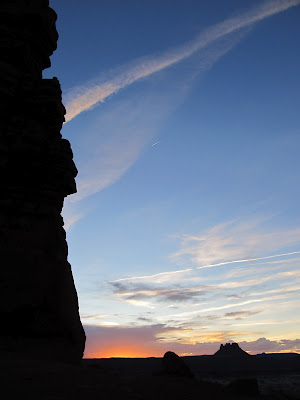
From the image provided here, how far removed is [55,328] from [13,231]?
19.5 ft

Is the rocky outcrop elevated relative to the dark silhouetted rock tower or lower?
lower

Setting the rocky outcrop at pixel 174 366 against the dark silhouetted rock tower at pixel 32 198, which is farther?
the rocky outcrop at pixel 174 366

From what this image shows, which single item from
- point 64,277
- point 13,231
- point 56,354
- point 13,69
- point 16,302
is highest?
point 13,69

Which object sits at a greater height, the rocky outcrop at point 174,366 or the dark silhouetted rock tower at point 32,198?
the dark silhouetted rock tower at point 32,198

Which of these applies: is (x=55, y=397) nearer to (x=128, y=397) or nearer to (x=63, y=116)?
(x=128, y=397)

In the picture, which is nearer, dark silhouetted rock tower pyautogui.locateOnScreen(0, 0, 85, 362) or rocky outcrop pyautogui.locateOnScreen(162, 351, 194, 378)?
dark silhouetted rock tower pyautogui.locateOnScreen(0, 0, 85, 362)

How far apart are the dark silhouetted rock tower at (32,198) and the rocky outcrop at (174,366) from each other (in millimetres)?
4947

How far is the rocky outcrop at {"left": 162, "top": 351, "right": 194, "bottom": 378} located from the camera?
18.7 meters

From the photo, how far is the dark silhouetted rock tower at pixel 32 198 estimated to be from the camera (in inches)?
694

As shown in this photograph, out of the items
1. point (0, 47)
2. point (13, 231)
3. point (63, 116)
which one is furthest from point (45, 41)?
point (13, 231)

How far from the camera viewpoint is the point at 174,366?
18875 millimetres

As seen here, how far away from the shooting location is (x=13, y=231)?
19250 mm

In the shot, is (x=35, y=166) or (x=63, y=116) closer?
(x=35, y=166)

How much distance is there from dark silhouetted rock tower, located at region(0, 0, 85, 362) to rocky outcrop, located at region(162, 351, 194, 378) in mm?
4947
